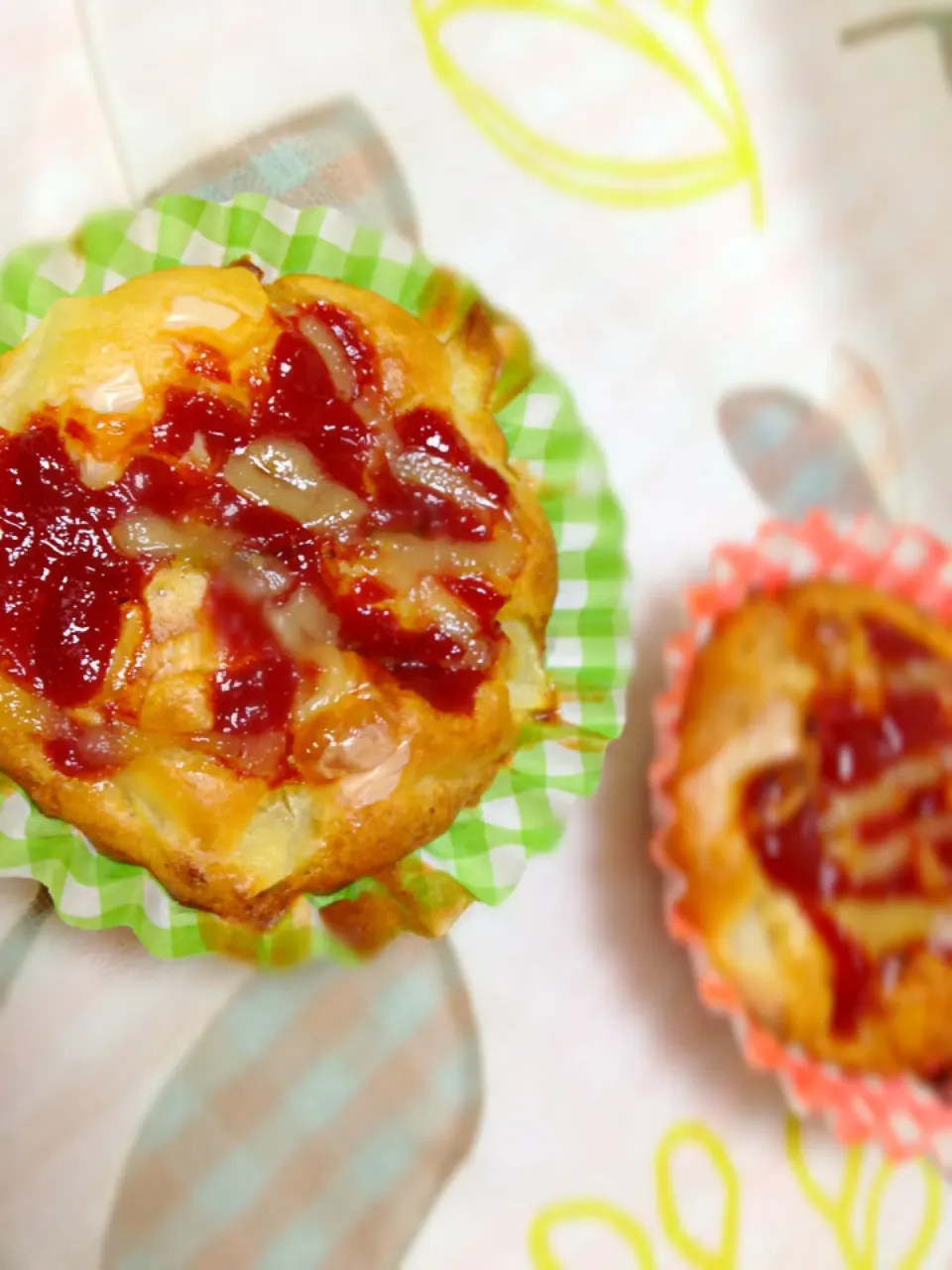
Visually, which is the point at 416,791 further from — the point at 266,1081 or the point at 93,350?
the point at 93,350

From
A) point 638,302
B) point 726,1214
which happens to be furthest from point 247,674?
point 726,1214

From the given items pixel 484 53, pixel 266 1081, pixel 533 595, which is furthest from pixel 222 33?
pixel 266 1081

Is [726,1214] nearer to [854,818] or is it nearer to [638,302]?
[854,818]

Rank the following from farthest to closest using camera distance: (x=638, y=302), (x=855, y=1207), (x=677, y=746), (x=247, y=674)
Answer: (x=638, y=302) < (x=855, y=1207) < (x=677, y=746) < (x=247, y=674)

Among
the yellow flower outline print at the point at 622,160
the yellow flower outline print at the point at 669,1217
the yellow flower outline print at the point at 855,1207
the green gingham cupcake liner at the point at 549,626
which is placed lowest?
the yellow flower outline print at the point at 855,1207

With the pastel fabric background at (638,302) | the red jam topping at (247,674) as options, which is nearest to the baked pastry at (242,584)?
the red jam topping at (247,674)

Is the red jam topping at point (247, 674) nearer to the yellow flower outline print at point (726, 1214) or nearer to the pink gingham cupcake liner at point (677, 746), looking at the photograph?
the pink gingham cupcake liner at point (677, 746)

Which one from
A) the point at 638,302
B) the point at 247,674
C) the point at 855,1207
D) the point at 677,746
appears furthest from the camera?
the point at 638,302
